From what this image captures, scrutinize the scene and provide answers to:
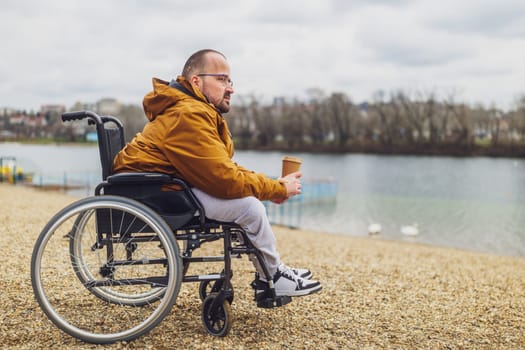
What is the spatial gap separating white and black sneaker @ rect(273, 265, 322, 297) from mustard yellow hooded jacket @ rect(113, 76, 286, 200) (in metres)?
0.53

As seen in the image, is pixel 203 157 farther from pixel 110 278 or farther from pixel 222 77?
pixel 110 278

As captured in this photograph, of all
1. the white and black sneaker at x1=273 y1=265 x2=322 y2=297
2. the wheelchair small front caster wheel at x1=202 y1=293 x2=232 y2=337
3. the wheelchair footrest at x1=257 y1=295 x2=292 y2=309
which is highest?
the white and black sneaker at x1=273 y1=265 x2=322 y2=297

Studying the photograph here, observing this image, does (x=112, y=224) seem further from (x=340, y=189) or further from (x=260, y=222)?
(x=340, y=189)

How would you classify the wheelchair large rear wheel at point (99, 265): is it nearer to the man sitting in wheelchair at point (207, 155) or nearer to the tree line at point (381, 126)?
the man sitting in wheelchair at point (207, 155)

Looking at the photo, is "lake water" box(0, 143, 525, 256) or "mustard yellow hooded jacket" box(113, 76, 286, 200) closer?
Answer: "mustard yellow hooded jacket" box(113, 76, 286, 200)

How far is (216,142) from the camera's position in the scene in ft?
9.61

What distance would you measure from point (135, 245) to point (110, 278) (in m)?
0.25

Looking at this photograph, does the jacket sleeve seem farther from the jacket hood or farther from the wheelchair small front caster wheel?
the wheelchair small front caster wheel

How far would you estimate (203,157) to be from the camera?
9.46 ft

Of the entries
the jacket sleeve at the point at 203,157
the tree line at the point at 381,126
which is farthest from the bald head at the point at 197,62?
the tree line at the point at 381,126

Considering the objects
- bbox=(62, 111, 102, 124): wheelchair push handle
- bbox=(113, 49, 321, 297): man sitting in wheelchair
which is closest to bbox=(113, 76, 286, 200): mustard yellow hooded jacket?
bbox=(113, 49, 321, 297): man sitting in wheelchair

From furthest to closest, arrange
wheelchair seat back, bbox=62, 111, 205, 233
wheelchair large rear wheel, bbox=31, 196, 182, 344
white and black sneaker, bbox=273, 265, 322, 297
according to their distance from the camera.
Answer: white and black sneaker, bbox=273, 265, 322, 297 < wheelchair seat back, bbox=62, 111, 205, 233 < wheelchair large rear wheel, bbox=31, 196, 182, 344

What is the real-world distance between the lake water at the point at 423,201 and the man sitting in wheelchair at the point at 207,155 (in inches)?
606

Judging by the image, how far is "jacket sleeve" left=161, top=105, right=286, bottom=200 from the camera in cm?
289
